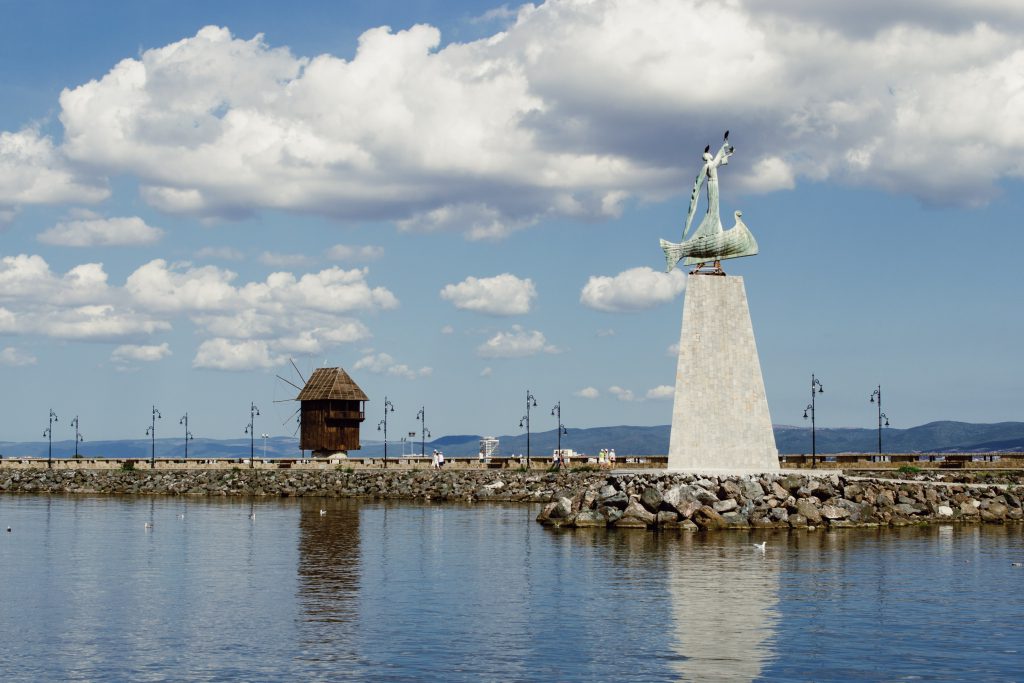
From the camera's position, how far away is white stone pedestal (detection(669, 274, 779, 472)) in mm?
54875

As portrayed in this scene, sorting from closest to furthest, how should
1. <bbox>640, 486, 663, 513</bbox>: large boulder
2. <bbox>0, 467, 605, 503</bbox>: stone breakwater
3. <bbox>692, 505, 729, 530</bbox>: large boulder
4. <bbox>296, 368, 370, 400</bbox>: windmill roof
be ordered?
<bbox>692, 505, 729, 530</bbox>: large boulder
<bbox>640, 486, 663, 513</bbox>: large boulder
<bbox>0, 467, 605, 503</bbox>: stone breakwater
<bbox>296, 368, 370, 400</bbox>: windmill roof

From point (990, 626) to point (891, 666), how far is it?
6.05 m

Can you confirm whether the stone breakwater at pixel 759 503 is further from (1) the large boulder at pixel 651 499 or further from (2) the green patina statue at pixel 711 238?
(2) the green patina statue at pixel 711 238

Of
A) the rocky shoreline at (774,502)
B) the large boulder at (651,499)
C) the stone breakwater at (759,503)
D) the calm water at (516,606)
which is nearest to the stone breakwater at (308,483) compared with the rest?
the rocky shoreline at (774,502)

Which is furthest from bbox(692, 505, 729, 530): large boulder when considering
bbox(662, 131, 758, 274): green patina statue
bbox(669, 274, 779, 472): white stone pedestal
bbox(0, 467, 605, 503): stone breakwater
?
bbox(0, 467, 605, 503): stone breakwater

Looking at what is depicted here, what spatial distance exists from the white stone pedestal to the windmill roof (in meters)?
62.4

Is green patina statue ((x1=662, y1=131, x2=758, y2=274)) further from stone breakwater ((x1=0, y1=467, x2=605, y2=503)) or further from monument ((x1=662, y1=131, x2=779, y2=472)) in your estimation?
stone breakwater ((x1=0, y1=467, x2=605, y2=503))

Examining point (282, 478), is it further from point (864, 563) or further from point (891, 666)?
point (891, 666)

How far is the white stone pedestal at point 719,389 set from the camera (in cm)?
5488

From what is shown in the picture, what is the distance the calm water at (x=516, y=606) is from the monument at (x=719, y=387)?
188 inches

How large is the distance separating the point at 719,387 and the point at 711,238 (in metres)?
7.34

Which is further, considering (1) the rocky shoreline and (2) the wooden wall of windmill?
(2) the wooden wall of windmill

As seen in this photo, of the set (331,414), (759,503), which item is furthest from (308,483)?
(759,503)


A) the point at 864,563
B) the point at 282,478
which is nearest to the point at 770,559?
the point at 864,563
